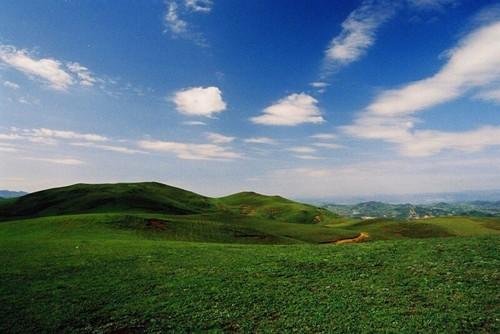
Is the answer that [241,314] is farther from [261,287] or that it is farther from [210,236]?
[210,236]

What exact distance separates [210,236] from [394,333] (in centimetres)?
5384

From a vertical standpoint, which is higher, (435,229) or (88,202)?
(88,202)

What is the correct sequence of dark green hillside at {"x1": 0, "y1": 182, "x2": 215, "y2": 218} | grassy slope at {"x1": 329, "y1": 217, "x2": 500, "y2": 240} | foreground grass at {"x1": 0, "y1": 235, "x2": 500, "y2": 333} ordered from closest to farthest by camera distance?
foreground grass at {"x1": 0, "y1": 235, "x2": 500, "y2": 333}, grassy slope at {"x1": 329, "y1": 217, "x2": 500, "y2": 240}, dark green hillside at {"x1": 0, "y1": 182, "x2": 215, "y2": 218}

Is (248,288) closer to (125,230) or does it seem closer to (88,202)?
(125,230)

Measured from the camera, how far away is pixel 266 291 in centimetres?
2456

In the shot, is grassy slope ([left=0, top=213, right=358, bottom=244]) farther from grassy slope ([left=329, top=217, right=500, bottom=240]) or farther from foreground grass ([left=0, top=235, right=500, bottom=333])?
grassy slope ([left=329, top=217, right=500, bottom=240])

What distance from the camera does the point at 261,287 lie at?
Answer: 25531 mm

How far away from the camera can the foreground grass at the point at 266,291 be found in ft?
63.5

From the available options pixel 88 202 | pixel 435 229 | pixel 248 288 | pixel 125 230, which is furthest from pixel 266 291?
pixel 88 202

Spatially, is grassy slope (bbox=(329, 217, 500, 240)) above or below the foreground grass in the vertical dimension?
below

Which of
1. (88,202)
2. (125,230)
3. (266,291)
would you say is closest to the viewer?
(266,291)

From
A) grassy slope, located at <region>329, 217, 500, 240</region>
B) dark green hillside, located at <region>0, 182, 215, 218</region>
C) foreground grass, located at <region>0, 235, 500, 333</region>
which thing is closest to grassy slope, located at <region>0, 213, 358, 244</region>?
foreground grass, located at <region>0, 235, 500, 333</region>

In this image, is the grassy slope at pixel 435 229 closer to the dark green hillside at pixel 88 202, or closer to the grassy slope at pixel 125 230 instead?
the grassy slope at pixel 125 230

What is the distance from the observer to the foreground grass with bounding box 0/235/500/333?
19359mm
